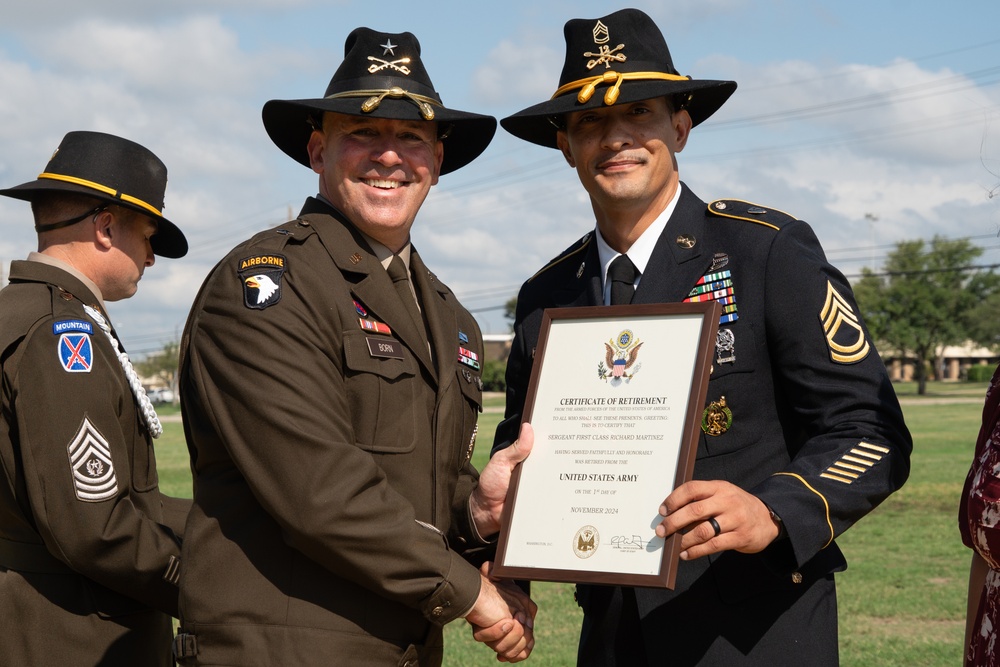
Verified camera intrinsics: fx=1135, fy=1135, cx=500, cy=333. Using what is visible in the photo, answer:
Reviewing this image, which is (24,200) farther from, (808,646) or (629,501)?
(808,646)

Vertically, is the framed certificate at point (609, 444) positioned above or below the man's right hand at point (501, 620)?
above

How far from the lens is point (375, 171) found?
3.88m

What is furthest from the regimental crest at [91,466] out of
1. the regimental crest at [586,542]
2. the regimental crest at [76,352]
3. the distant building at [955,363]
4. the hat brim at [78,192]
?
the distant building at [955,363]

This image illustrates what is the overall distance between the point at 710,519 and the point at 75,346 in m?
2.55

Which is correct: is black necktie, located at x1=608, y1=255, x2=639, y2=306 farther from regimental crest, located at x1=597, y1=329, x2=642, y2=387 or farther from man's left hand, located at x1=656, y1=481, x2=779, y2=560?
man's left hand, located at x1=656, y1=481, x2=779, y2=560

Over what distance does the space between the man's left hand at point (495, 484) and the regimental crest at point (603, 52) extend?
135cm

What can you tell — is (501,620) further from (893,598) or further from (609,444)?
(893,598)

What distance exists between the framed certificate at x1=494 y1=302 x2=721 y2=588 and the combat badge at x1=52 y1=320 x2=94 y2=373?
180cm

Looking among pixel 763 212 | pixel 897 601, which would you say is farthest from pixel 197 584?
pixel 897 601

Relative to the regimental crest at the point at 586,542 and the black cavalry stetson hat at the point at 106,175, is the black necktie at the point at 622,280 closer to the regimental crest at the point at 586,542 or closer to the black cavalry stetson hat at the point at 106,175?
the regimental crest at the point at 586,542

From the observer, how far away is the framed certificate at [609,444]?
127 inches

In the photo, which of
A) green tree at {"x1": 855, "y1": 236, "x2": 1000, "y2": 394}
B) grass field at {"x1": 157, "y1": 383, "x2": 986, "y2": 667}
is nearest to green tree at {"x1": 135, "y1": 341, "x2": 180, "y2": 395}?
green tree at {"x1": 855, "y1": 236, "x2": 1000, "y2": 394}

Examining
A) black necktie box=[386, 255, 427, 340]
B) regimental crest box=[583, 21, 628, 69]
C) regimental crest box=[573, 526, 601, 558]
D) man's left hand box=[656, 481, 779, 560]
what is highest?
regimental crest box=[583, 21, 628, 69]

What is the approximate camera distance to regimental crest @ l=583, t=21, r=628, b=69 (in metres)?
3.99
